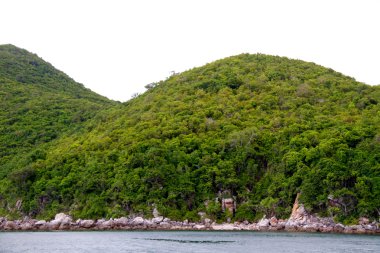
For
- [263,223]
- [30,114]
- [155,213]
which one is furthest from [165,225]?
[30,114]

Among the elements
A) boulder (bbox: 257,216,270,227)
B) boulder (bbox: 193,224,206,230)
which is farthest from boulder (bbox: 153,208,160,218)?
boulder (bbox: 257,216,270,227)

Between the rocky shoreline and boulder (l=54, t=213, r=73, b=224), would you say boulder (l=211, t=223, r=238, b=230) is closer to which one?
the rocky shoreline

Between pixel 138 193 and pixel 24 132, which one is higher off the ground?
pixel 24 132

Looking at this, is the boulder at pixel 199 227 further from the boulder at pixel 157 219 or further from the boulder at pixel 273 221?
the boulder at pixel 273 221

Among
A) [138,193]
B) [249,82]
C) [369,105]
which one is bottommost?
[138,193]

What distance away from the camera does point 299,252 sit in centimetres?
4178

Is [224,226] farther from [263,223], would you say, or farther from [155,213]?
[155,213]

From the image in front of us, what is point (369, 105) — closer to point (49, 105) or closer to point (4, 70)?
point (49, 105)

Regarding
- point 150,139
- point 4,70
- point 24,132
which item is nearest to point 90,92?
point 4,70

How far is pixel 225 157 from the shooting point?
84.1 meters

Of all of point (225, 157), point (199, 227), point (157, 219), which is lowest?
point (199, 227)

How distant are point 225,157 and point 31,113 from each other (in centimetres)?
5437

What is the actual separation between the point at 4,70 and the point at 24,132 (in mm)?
52059

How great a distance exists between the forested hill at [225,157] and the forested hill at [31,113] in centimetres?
454
